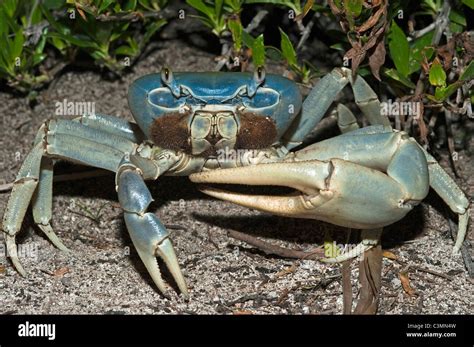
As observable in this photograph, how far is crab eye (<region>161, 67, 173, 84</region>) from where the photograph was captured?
409 cm

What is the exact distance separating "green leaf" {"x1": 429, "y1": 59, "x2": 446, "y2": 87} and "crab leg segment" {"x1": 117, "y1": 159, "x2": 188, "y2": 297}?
1.44 meters

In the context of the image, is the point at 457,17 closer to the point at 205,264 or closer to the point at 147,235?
the point at 205,264

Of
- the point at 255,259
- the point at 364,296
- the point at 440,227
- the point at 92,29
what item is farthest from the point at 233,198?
the point at 92,29

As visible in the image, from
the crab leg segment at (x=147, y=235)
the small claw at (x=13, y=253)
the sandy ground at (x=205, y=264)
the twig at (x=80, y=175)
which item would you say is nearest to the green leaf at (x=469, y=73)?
the sandy ground at (x=205, y=264)

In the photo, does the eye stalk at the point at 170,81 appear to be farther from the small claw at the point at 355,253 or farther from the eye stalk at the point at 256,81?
the small claw at the point at 355,253

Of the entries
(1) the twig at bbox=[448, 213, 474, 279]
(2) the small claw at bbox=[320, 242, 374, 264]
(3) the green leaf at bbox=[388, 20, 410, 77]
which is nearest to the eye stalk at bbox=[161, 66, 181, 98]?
(2) the small claw at bbox=[320, 242, 374, 264]

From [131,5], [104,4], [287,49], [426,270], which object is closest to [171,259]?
[426,270]

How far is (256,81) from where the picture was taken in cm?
413

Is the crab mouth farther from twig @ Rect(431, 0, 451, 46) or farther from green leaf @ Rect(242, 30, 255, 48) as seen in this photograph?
twig @ Rect(431, 0, 451, 46)

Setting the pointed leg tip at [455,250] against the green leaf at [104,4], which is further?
the green leaf at [104,4]

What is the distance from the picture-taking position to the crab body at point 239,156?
3.71m

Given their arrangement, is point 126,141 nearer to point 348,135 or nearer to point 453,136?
point 348,135

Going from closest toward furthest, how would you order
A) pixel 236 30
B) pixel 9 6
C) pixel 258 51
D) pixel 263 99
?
pixel 263 99 → pixel 258 51 → pixel 236 30 → pixel 9 6

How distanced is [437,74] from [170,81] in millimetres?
1217
